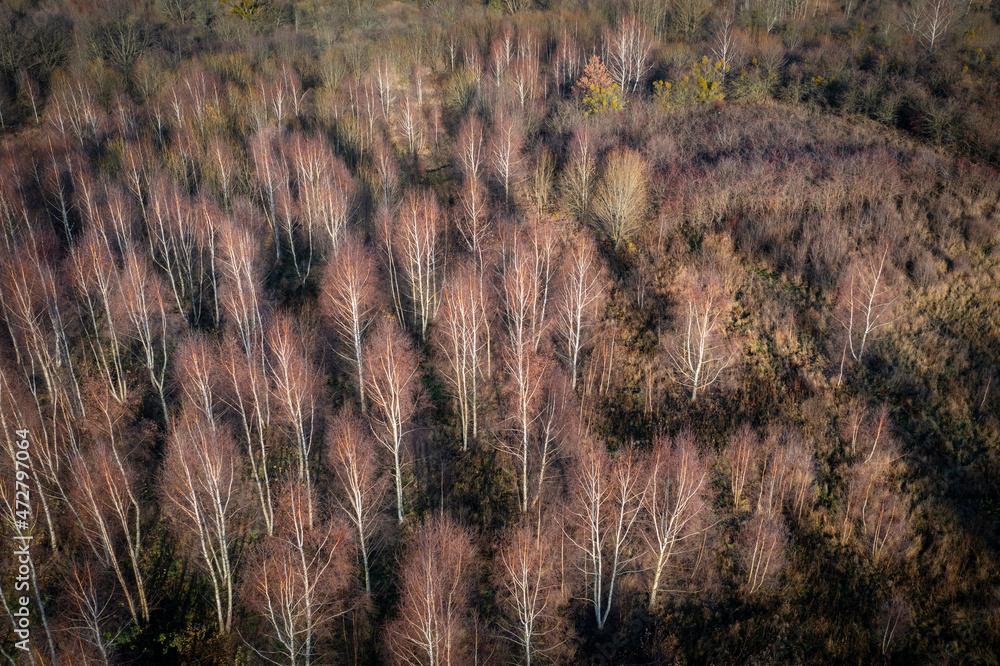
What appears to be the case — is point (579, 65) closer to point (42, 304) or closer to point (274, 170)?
point (274, 170)

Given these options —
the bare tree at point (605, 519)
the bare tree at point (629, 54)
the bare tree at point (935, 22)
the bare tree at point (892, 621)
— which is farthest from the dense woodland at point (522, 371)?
the bare tree at point (629, 54)

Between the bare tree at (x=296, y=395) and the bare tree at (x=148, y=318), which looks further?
the bare tree at (x=148, y=318)

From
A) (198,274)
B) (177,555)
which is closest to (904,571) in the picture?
(177,555)

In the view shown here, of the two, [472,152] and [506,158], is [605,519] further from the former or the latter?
[472,152]

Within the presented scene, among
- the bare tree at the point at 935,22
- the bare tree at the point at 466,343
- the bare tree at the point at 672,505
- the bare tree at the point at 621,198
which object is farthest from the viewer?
the bare tree at the point at 935,22

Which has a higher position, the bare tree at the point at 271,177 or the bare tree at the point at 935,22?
the bare tree at the point at 935,22

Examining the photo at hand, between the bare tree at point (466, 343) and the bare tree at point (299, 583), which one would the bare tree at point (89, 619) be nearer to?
the bare tree at point (299, 583)
